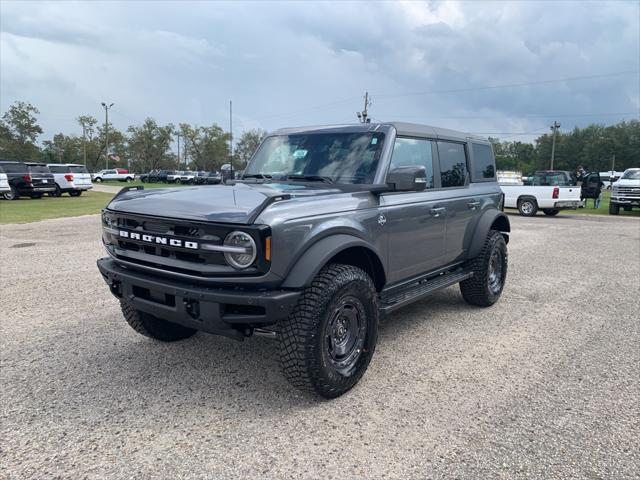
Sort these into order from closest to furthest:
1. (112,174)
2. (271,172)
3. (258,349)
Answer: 1. (258,349)
2. (271,172)
3. (112,174)

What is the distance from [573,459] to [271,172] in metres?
3.28

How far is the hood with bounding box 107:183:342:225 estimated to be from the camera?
2.98 metres

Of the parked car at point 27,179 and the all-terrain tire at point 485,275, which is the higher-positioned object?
the parked car at point 27,179

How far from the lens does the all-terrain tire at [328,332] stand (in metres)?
3.07

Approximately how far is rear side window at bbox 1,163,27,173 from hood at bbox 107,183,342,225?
844 inches

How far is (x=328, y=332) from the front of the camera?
3.27m

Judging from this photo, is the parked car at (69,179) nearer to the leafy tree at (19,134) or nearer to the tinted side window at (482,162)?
the tinted side window at (482,162)

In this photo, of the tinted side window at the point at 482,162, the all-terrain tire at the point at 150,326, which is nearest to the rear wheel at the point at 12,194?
the all-terrain tire at the point at 150,326

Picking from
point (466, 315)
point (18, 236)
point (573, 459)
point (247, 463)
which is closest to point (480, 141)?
point (466, 315)

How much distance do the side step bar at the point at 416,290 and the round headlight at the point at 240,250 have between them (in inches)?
53.0

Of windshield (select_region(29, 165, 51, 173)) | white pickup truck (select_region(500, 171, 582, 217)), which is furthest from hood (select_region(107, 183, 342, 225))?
windshield (select_region(29, 165, 51, 173))

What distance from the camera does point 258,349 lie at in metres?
4.23

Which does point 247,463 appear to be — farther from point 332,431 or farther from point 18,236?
point 18,236

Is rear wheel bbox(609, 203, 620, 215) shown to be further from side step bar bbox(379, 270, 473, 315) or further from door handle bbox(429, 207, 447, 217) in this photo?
door handle bbox(429, 207, 447, 217)
